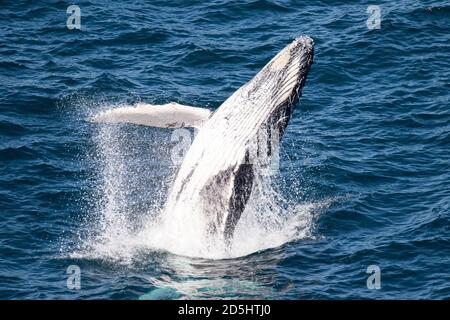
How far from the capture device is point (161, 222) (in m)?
33.8

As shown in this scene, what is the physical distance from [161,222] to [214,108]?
10180mm

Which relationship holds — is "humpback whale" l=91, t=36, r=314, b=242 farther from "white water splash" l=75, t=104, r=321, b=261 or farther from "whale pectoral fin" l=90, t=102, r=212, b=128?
"whale pectoral fin" l=90, t=102, r=212, b=128

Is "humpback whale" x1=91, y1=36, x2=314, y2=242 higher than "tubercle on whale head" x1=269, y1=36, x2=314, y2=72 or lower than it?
lower

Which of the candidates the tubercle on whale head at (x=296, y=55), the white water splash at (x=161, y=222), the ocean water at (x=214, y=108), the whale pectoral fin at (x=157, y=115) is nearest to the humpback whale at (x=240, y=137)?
the tubercle on whale head at (x=296, y=55)

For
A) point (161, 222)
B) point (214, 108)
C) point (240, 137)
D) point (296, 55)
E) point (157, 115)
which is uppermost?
point (214, 108)

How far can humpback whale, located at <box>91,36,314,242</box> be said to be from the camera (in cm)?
3102

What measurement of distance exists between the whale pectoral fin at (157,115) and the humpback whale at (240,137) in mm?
2110

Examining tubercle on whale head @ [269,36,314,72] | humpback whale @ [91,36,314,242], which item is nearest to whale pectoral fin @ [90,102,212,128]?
humpback whale @ [91,36,314,242]

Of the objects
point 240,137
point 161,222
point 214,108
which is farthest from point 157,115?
point 214,108

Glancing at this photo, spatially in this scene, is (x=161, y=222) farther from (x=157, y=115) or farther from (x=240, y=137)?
(x=240, y=137)

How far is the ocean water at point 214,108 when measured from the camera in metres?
31.7

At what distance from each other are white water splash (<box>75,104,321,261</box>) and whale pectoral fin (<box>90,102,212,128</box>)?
2.90 m
